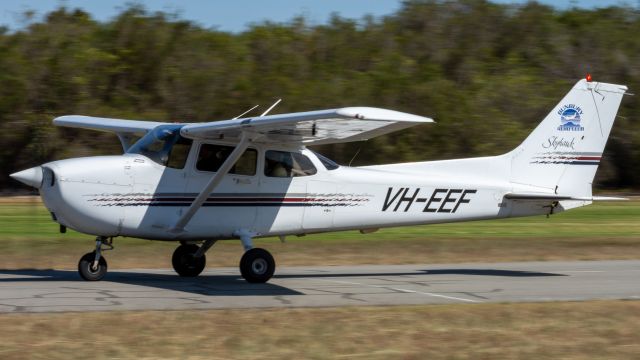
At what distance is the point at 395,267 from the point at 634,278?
3.70m

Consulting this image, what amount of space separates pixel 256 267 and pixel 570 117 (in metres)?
5.32

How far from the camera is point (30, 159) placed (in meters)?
32.5

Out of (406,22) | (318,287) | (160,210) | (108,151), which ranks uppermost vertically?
(406,22)

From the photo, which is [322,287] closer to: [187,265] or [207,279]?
[207,279]

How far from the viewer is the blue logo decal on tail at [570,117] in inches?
563

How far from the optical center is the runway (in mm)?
10750

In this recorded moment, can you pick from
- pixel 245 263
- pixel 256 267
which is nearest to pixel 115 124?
pixel 245 263

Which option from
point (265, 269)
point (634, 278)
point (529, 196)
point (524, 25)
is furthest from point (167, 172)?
point (524, 25)

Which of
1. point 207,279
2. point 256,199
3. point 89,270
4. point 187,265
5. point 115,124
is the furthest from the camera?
point 115,124

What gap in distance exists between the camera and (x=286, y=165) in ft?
43.1

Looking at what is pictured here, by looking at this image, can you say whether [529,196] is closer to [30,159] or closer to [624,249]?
[624,249]

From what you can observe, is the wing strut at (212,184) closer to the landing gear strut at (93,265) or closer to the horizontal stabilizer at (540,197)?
the landing gear strut at (93,265)

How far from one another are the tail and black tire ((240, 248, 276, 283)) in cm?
404

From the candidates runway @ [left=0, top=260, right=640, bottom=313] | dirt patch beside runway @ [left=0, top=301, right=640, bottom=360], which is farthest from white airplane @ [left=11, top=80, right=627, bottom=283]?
dirt patch beside runway @ [left=0, top=301, right=640, bottom=360]
